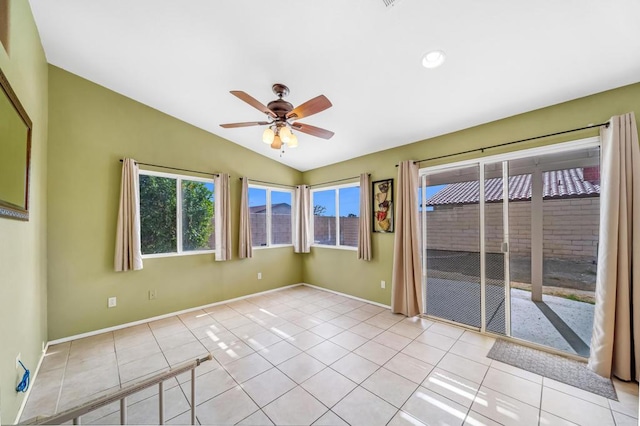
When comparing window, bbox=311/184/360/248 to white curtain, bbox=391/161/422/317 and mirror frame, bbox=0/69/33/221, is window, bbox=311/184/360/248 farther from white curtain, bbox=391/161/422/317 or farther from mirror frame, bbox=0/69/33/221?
mirror frame, bbox=0/69/33/221

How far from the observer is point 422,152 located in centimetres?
364

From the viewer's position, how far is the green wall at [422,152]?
7.91 ft

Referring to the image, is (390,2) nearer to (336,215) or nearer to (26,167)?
(26,167)

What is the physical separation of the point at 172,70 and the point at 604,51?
3948mm

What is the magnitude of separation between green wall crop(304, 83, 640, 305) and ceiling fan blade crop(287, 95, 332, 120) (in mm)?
2086

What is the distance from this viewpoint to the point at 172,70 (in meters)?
2.74

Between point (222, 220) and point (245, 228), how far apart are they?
1.42 ft

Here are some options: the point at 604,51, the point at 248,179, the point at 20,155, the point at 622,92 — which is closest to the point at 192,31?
the point at 20,155

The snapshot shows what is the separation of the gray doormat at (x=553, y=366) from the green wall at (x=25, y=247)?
13.1 ft

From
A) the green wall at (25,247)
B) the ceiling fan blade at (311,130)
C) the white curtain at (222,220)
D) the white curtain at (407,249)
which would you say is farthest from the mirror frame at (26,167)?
the white curtain at (407,249)

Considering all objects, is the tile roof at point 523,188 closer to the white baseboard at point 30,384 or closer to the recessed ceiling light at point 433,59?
the recessed ceiling light at point 433,59

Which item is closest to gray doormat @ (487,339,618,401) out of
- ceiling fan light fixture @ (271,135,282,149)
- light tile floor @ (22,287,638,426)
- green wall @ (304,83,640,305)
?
light tile floor @ (22,287,638,426)

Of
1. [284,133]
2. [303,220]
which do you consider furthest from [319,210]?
[284,133]

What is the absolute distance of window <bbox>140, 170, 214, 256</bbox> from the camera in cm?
361
